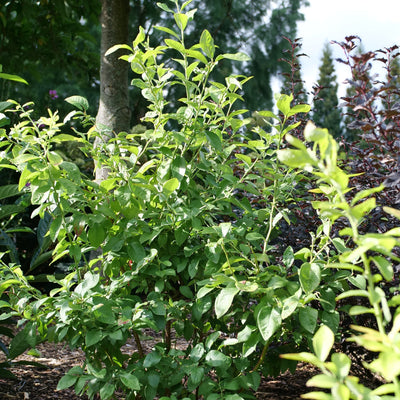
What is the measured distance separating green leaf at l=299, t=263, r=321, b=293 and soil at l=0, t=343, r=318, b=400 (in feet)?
3.70

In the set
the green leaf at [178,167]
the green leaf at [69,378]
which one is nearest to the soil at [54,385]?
the green leaf at [69,378]

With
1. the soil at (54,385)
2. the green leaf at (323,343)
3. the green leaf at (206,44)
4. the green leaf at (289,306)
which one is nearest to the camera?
the green leaf at (323,343)

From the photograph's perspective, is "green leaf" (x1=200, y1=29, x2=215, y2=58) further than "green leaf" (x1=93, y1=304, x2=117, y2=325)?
Yes

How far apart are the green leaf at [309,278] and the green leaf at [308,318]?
0.28 ft

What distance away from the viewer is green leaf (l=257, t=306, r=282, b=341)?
48.1 inches

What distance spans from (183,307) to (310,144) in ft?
4.86

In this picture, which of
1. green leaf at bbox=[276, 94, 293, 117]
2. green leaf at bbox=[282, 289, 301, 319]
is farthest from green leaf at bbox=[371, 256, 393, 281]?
green leaf at bbox=[276, 94, 293, 117]

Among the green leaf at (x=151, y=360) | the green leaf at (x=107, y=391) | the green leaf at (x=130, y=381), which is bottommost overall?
the green leaf at (x=107, y=391)

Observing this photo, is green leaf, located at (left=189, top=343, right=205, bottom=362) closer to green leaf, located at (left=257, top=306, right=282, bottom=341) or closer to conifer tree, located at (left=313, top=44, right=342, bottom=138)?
green leaf, located at (left=257, top=306, right=282, bottom=341)

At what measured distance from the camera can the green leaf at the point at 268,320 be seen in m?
1.22

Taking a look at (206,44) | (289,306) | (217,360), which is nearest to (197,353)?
(217,360)

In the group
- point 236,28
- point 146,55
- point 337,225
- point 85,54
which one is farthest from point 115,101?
point 236,28

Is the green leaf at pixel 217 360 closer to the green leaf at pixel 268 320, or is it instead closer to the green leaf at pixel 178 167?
the green leaf at pixel 268 320

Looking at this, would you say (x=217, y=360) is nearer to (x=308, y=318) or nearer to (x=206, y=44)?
(x=308, y=318)
